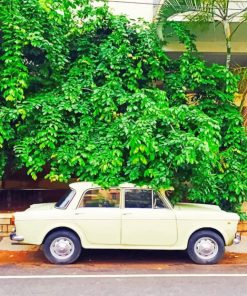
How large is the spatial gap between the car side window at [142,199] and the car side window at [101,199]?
200 millimetres

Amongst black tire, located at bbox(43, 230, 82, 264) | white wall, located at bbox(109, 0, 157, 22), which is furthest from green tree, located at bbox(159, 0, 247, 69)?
black tire, located at bbox(43, 230, 82, 264)

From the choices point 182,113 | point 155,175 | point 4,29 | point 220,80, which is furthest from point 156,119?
point 4,29

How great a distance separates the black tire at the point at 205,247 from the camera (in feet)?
24.3

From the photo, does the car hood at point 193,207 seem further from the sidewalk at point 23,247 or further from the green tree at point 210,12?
the green tree at point 210,12

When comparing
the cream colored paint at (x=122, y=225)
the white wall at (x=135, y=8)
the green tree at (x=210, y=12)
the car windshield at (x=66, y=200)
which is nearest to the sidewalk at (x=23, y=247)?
the cream colored paint at (x=122, y=225)

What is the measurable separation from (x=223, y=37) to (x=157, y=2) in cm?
201

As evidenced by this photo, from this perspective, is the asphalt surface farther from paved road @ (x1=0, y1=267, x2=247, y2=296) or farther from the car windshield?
the car windshield

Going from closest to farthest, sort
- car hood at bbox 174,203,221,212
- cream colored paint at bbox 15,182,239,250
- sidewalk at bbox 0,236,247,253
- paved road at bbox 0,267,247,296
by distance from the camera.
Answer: paved road at bbox 0,267,247,296 → cream colored paint at bbox 15,182,239,250 → car hood at bbox 174,203,221,212 → sidewalk at bbox 0,236,247,253

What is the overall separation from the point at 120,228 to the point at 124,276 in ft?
2.95

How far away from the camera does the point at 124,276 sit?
6.69 m

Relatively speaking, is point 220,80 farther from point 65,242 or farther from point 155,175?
point 65,242

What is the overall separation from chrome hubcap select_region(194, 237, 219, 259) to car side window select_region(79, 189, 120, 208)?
64.0 inches

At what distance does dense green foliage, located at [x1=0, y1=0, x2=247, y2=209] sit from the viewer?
7945 millimetres

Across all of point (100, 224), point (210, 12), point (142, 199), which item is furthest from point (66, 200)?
point (210, 12)
